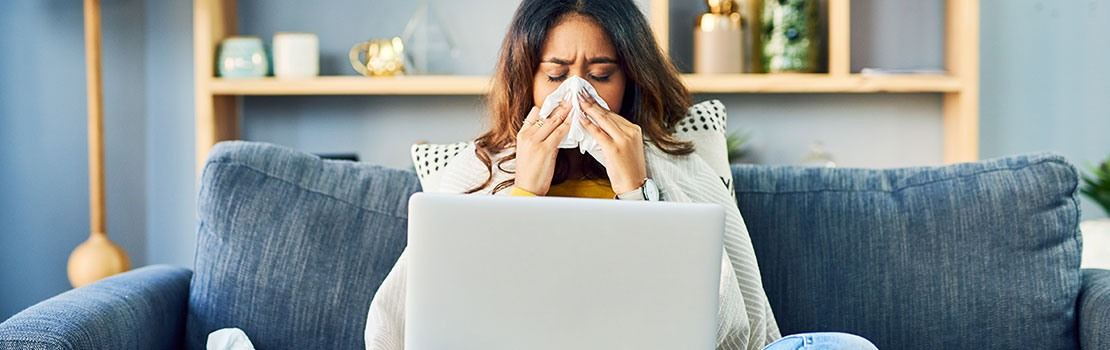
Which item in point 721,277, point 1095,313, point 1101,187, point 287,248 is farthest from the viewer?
point 1101,187

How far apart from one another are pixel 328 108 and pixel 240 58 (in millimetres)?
324

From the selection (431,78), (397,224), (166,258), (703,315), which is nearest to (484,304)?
(703,315)

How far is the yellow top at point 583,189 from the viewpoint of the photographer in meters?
1.45

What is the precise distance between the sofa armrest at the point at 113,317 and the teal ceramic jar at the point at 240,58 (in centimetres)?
100

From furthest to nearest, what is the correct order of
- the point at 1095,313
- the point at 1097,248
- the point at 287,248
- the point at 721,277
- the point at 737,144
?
the point at 737,144
the point at 1097,248
the point at 287,248
the point at 1095,313
the point at 721,277

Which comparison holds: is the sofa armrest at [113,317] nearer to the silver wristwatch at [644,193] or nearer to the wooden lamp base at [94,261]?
the silver wristwatch at [644,193]

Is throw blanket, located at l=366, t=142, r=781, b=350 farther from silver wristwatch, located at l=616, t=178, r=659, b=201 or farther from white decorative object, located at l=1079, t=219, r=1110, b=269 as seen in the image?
white decorative object, located at l=1079, t=219, r=1110, b=269

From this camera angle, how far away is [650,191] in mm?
1325

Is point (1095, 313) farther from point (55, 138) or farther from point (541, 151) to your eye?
point (55, 138)

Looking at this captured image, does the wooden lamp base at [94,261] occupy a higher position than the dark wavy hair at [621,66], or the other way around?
the dark wavy hair at [621,66]

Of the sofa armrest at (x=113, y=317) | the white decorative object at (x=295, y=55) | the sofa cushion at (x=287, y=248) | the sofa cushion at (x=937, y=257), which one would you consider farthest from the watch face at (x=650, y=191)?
the white decorative object at (x=295, y=55)

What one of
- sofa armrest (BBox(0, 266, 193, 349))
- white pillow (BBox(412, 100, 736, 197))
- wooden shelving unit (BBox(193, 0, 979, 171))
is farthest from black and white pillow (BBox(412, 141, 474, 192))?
wooden shelving unit (BBox(193, 0, 979, 171))

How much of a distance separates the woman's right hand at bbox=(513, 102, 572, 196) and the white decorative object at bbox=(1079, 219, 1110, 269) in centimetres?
136

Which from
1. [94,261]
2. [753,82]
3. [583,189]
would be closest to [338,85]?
[94,261]
